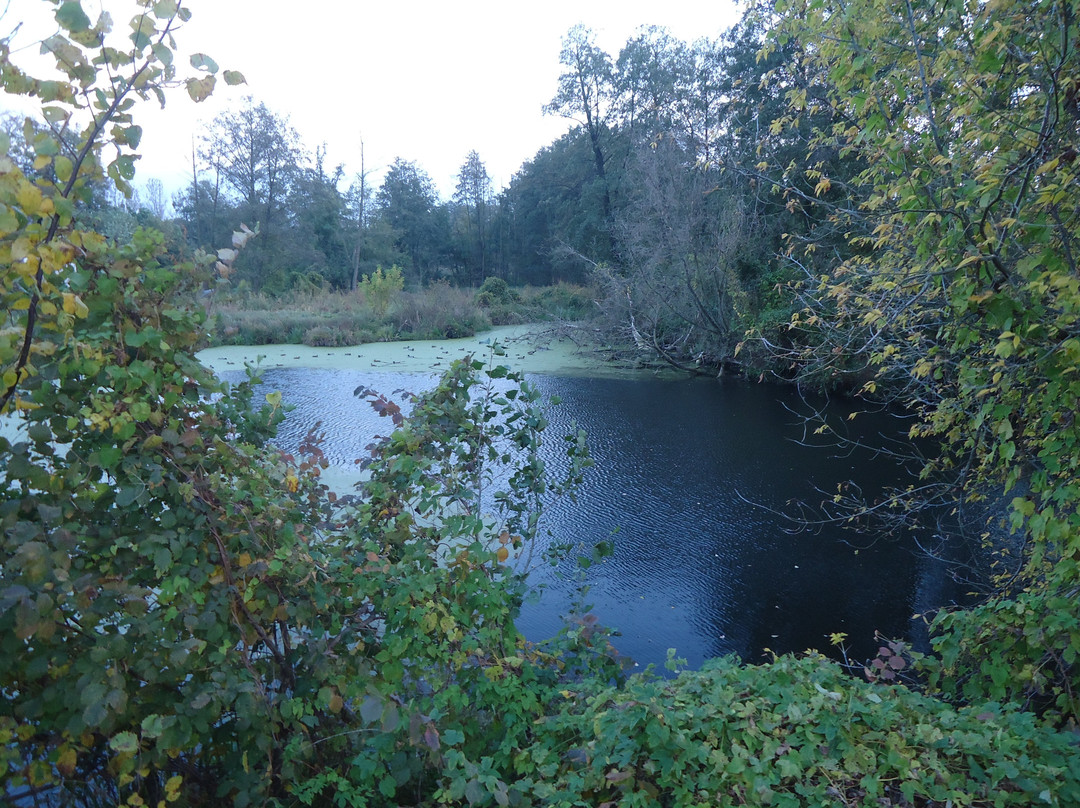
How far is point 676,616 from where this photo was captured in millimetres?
4246

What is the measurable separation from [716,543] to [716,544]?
0.8 inches

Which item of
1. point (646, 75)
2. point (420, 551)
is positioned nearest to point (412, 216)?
point (646, 75)

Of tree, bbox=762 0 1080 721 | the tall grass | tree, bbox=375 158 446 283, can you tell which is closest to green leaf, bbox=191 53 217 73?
tree, bbox=762 0 1080 721

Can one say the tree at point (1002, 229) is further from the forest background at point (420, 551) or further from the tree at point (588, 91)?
the tree at point (588, 91)

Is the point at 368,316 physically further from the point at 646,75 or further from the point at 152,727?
the point at 152,727

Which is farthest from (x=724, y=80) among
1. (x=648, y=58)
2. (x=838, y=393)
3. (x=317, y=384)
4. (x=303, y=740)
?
(x=303, y=740)

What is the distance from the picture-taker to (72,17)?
3.92ft

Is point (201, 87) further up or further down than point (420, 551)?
further up

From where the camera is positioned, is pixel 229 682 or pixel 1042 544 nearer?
pixel 229 682

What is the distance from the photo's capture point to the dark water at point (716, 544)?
4.14m

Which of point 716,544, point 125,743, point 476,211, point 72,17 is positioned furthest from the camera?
point 476,211

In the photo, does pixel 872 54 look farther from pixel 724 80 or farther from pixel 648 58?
pixel 648 58

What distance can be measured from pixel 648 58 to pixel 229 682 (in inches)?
879

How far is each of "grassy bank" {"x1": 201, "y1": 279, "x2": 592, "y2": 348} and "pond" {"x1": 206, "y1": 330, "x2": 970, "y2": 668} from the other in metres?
7.27
